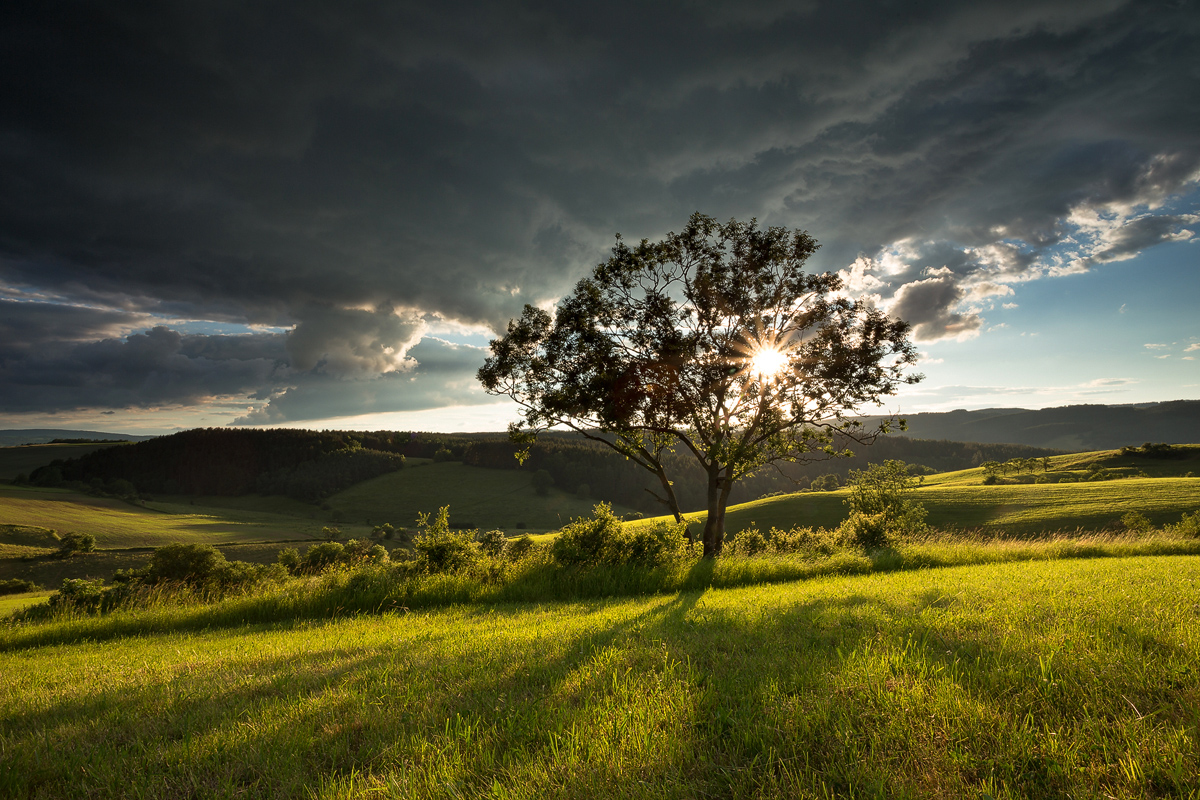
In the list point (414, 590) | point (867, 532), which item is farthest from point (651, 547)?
point (867, 532)

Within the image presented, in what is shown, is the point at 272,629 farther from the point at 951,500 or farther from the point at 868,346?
the point at 951,500

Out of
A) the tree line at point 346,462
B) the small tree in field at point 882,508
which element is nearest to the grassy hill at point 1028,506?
the small tree in field at point 882,508

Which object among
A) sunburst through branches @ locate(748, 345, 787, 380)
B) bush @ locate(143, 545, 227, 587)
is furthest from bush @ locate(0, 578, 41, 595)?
sunburst through branches @ locate(748, 345, 787, 380)

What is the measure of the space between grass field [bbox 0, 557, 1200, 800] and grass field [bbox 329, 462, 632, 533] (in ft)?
337

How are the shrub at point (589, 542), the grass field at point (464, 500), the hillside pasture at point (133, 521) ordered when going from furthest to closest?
1. the grass field at point (464, 500)
2. the hillside pasture at point (133, 521)
3. the shrub at point (589, 542)

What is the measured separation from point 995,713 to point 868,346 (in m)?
16.0

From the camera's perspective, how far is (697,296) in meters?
17.6

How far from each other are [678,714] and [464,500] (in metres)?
129

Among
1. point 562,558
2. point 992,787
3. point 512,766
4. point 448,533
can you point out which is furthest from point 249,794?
point 448,533

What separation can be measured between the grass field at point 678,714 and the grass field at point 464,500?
103m

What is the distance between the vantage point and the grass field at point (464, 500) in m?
115

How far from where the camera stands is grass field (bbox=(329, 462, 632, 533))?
11494 centimetres

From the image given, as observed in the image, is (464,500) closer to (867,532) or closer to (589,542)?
(867,532)

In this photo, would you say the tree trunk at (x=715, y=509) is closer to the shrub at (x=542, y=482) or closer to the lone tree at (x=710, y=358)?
the lone tree at (x=710, y=358)
